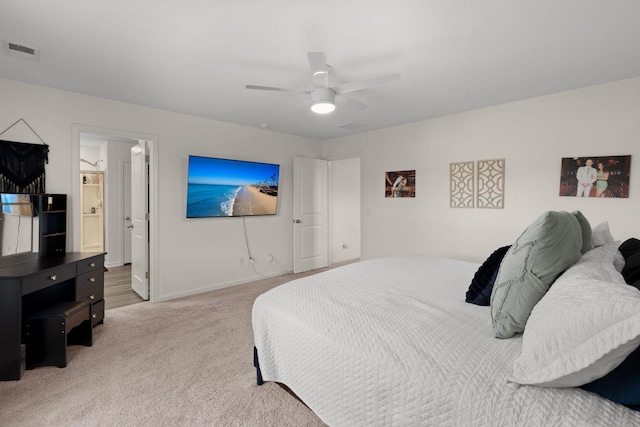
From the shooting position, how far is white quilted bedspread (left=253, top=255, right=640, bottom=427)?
0.95 m

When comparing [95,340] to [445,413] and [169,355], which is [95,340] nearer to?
→ [169,355]

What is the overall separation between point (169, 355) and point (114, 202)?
4.39 metres

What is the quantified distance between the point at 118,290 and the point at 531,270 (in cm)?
490

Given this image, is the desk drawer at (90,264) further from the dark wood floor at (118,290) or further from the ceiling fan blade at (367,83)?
the ceiling fan blade at (367,83)

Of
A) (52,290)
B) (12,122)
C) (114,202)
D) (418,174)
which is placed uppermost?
(12,122)

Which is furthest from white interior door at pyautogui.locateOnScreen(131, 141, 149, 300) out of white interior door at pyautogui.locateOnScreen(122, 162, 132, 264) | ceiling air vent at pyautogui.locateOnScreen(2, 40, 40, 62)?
white interior door at pyautogui.locateOnScreen(122, 162, 132, 264)

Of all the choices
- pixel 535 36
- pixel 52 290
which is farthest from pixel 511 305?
pixel 52 290

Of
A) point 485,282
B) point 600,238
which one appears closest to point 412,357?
point 485,282

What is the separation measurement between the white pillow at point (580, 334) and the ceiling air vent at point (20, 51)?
3.57 m

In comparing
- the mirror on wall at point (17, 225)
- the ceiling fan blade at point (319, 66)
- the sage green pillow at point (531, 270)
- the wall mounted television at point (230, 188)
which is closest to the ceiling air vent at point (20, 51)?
the mirror on wall at point (17, 225)

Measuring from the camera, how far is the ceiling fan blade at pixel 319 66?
208 cm

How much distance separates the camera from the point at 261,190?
15.8 feet

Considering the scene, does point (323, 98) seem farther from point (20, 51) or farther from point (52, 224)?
point (52, 224)

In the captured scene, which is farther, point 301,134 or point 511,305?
point 301,134
